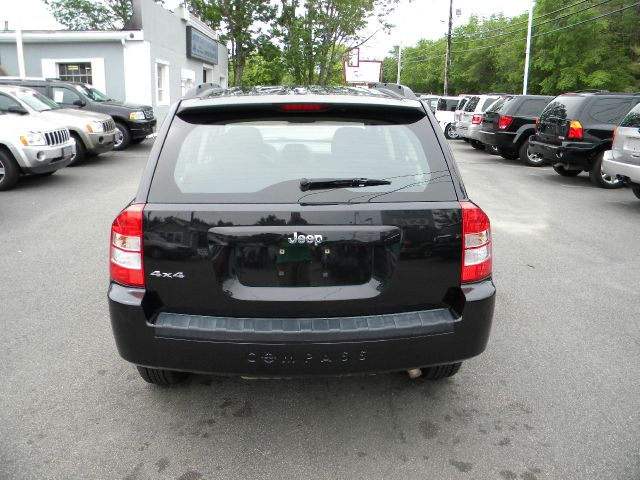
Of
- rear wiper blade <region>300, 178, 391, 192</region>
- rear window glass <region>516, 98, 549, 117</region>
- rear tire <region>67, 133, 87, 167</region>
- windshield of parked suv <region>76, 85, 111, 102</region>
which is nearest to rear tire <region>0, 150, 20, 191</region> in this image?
rear tire <region>67, 133, 87, 167</region>

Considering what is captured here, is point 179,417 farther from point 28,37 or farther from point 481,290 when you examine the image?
point 28,37

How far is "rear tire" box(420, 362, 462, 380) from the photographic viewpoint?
11.1 feet

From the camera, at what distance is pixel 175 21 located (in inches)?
923

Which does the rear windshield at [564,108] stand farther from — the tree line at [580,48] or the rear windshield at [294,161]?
the tree line at [580,48]

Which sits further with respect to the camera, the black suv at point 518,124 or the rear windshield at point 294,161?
the black suv at point 518,124

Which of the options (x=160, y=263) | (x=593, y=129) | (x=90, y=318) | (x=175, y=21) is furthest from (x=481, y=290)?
(x=175, y=21)

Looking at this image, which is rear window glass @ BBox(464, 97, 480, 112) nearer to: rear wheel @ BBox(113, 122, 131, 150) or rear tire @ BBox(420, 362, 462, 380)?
rear wheel @ BBox(113, 122, 131, 150)

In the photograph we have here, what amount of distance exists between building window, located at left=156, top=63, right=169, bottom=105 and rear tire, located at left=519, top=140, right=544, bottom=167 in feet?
43.2

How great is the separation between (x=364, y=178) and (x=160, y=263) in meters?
1.04

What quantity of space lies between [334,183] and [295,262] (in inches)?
16.4

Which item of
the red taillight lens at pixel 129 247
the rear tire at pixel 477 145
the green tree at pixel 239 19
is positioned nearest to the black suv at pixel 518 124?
the rear tire at pixel 477 145

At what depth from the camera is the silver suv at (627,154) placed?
8.92 metres

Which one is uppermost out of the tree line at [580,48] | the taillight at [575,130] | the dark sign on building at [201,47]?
the tree line at [580,48]

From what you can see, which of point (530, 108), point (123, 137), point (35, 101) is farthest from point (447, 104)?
point (35, 101)
